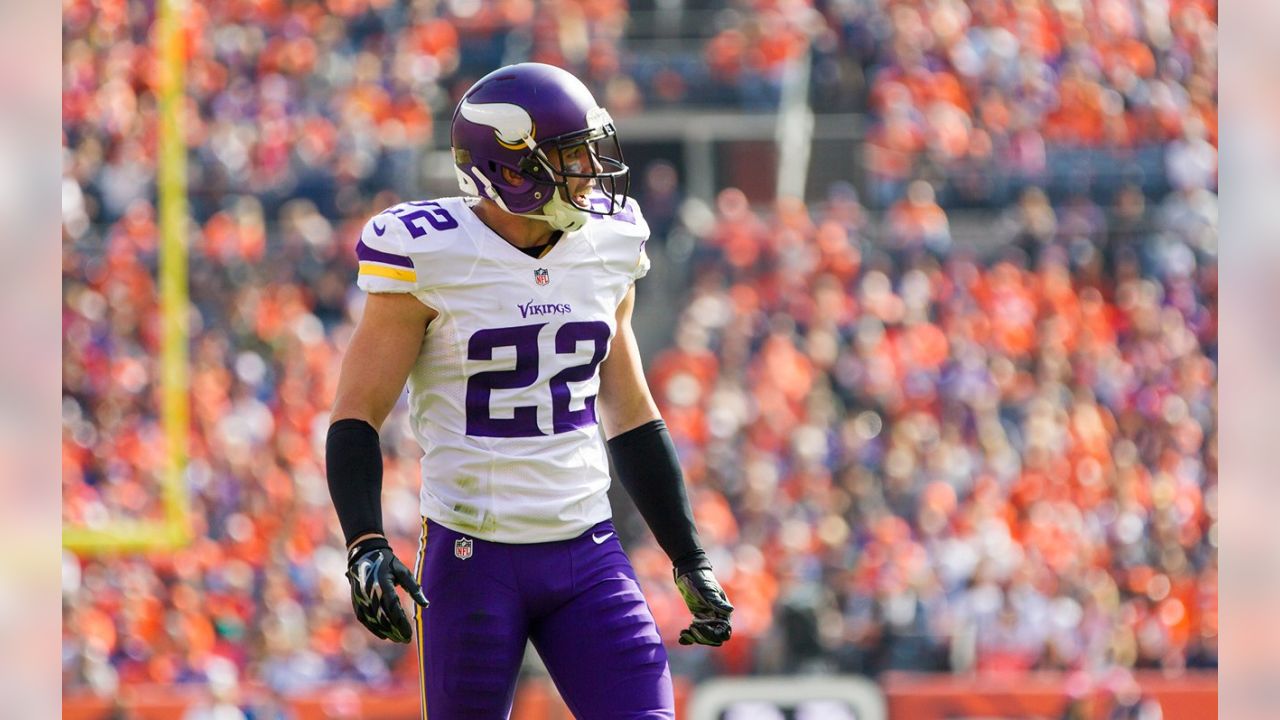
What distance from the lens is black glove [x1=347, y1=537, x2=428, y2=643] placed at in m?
2.80

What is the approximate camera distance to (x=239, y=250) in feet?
35.6

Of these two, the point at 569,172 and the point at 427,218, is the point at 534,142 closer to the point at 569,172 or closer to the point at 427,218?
the point at 569,172

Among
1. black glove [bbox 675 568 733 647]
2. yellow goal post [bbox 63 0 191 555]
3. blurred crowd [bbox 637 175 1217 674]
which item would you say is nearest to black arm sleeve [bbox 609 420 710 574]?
black glove [bbox 675 568 733 647]

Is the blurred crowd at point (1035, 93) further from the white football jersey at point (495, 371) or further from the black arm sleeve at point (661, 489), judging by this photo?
the white football jersey at point (495, 371)

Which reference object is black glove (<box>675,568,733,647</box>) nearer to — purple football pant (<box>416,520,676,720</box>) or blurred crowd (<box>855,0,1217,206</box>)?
purple football pant (<box>416,520,676,720</box>)

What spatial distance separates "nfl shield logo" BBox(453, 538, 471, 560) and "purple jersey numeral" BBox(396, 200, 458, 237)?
54 cm

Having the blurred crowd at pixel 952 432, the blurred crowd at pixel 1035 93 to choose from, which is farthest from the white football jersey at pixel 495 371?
the blurred crowd at pixel 1035 93

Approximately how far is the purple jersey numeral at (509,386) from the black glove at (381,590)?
31 centimetres

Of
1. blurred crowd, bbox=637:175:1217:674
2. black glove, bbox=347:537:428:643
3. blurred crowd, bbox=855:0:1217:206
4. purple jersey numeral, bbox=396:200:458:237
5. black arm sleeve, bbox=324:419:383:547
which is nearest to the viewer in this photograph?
black glove, bbox=347:537:428:643

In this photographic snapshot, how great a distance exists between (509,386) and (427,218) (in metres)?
0.33

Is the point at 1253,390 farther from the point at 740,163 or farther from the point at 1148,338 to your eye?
the point at 740,163

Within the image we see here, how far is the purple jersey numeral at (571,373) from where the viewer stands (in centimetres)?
310

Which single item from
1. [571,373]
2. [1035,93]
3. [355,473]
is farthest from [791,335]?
[355,473]

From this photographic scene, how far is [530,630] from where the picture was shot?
3.12 meters
